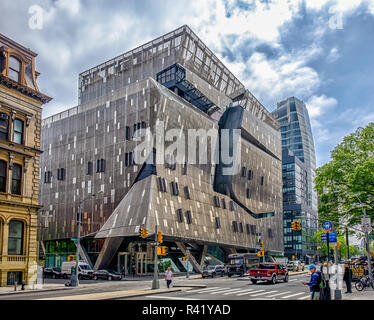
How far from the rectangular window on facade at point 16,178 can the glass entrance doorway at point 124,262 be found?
93.9ft

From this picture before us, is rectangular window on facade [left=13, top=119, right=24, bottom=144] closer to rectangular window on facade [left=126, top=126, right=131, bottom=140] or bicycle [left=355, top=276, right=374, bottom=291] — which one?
rectangular window on facade [left=126, top=126, right=131, bottom=140]

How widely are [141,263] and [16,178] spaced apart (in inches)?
1214

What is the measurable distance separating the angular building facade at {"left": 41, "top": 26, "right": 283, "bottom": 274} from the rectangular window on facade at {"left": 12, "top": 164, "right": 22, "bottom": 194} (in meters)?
21.1

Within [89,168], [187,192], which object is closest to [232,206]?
[187,192]

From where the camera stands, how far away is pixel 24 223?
125 feet

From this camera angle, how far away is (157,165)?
62.0m

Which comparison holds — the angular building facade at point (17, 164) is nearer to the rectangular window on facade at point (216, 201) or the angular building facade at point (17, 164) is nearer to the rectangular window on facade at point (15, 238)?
the rectangular window on facade at point (15, 238)

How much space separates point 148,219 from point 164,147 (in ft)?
41.5

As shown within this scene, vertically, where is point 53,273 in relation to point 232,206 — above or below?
below

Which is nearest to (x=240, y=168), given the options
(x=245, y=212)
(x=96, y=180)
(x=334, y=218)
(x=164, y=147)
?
(x=245, y=212)

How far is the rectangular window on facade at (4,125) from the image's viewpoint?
37.0m

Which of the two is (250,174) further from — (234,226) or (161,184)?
(161,184)

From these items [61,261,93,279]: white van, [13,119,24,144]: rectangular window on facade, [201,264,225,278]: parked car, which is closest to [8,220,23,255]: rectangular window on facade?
[13,119,24,144]: rectangular window on facade
